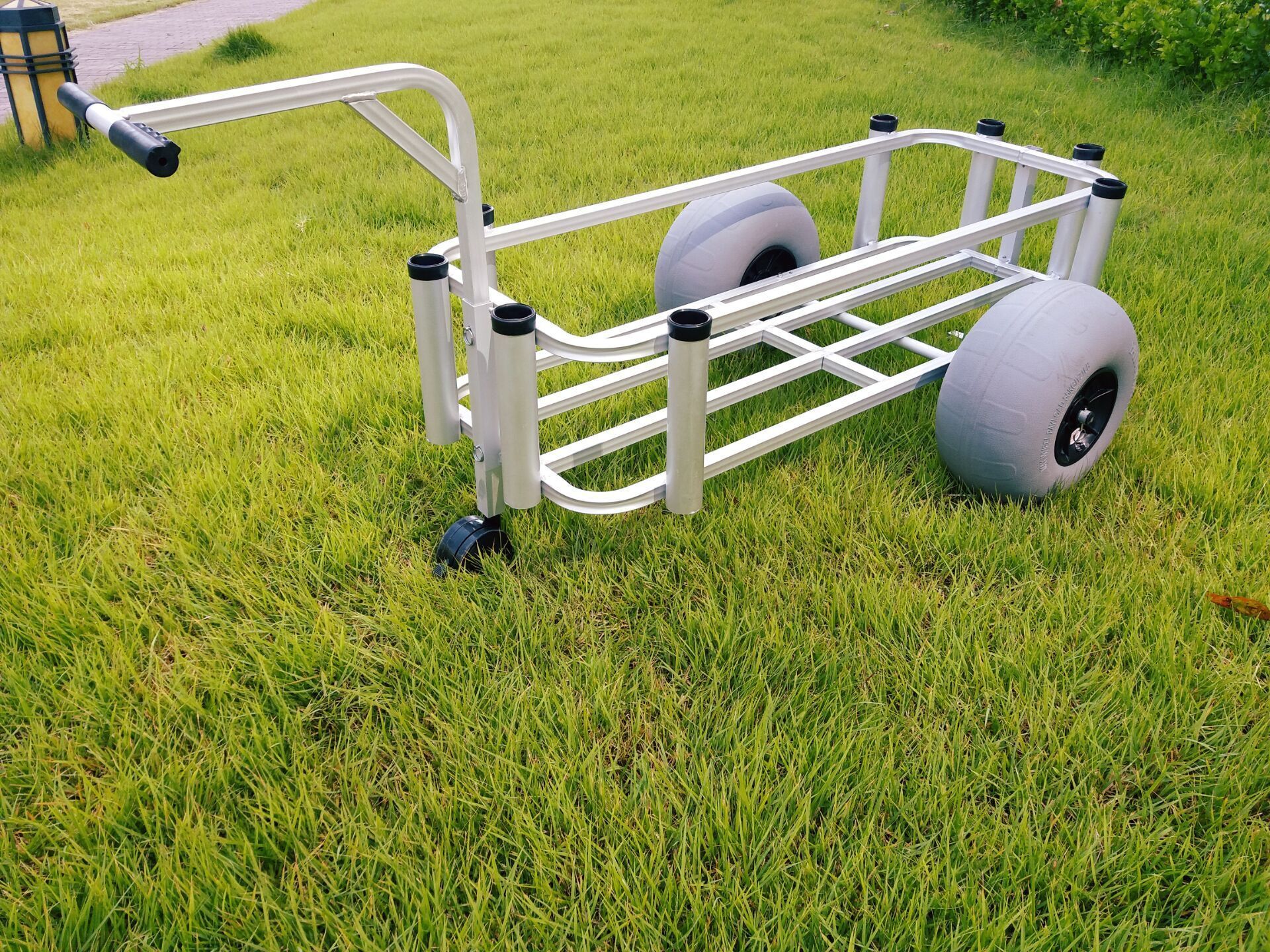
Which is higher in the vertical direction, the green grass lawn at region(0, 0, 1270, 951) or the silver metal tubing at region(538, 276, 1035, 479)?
the silver metal tubing at region(538, 276, 1035, 479)

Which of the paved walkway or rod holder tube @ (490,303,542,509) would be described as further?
the paved walkway

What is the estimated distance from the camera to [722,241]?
3377 mm

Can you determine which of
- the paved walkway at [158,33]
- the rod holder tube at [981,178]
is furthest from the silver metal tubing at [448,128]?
the paved walkway at [158,33]

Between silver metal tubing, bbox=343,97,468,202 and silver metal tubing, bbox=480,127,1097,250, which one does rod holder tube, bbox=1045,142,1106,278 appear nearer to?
silver metal tubing, bbox=480,127,1097,250

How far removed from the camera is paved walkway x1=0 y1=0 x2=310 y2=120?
30.6 feet

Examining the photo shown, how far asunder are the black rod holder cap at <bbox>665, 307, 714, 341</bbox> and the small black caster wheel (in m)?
0.71

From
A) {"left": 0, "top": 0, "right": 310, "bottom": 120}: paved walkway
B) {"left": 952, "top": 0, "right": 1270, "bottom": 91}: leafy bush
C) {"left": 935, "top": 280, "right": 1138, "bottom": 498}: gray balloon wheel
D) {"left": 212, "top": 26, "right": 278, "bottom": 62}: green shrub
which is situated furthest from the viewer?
{"left": 0, "top": 0, "right": 310, "bottom": 120}: paved walkway

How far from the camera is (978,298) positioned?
3.31 meters

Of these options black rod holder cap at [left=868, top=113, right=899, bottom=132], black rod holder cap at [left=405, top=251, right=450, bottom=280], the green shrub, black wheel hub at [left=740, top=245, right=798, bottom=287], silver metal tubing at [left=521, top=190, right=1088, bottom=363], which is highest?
black rod holder cap at [left=868, top=113, right=899, bottom=132]

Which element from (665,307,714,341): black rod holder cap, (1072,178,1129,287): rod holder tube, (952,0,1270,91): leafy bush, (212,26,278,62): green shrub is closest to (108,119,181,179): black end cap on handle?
(665,307,714,341): black rod holder cap

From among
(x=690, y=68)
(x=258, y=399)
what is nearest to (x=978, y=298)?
(x=258, y=399)

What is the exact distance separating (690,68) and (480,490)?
6176 mm

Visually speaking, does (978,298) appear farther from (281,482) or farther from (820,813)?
(281,482)

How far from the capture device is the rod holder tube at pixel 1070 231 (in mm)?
3166
